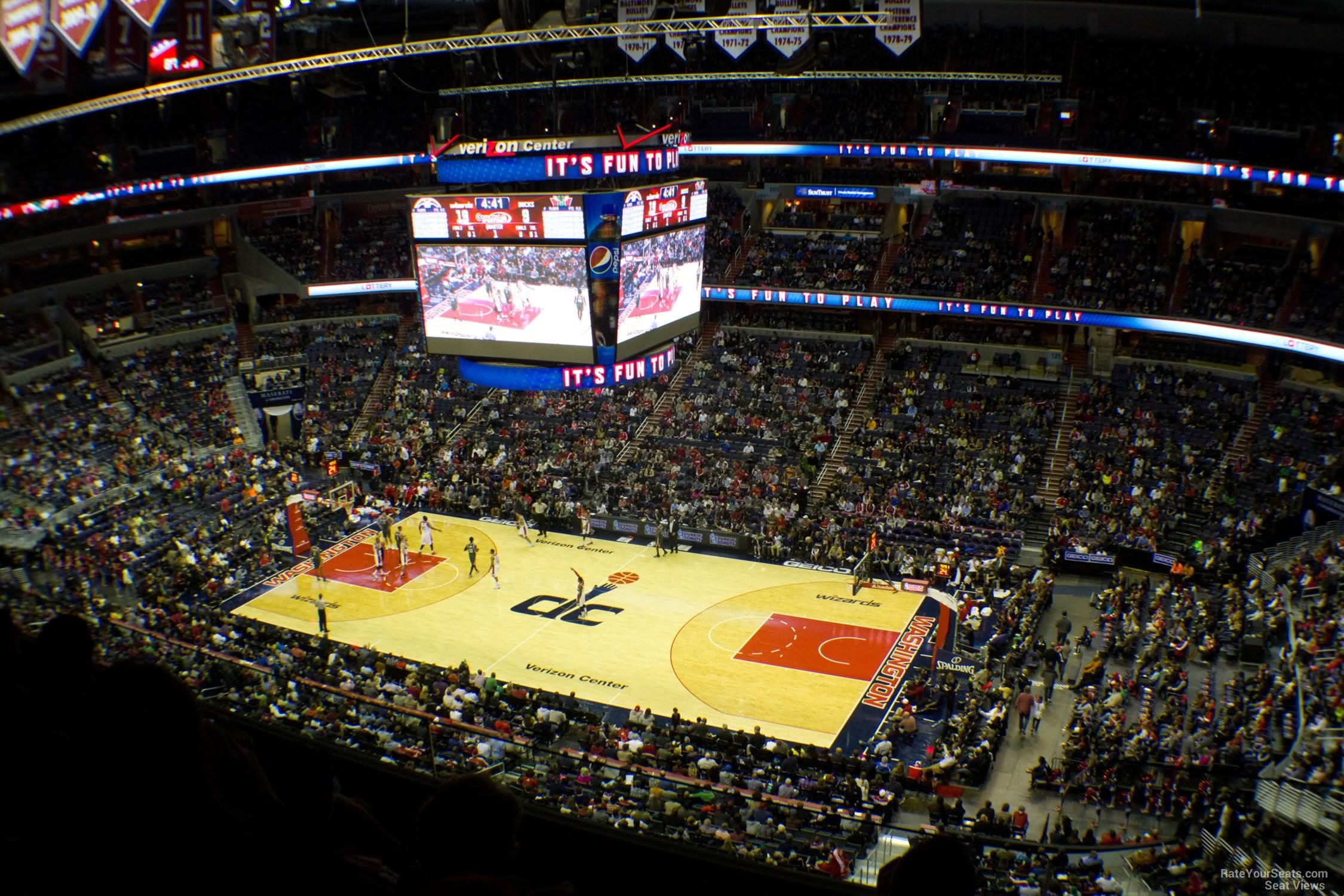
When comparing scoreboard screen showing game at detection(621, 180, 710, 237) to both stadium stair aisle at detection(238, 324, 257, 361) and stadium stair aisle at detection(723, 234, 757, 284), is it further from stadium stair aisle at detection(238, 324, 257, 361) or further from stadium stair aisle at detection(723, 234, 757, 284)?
stadium stair aisle at detection(238, 324, 257, 361)

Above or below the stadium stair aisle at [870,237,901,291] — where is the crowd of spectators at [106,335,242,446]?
below

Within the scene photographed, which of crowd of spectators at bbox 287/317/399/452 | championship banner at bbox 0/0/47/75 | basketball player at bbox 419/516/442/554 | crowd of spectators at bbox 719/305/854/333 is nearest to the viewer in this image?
championship banner at bbox 0/0/47/75

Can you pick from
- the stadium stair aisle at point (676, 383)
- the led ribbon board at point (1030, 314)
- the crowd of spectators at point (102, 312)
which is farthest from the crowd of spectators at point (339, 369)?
the led ribbon board at point (1030, 314)

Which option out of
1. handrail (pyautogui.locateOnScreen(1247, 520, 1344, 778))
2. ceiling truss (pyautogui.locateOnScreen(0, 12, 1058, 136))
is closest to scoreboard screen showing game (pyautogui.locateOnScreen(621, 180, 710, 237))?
ceiling truss (pyautogui.locateOnScreen(0, 12, 1058, 136))

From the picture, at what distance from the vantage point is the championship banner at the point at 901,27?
86.1ft

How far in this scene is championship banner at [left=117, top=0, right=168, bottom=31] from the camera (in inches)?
640

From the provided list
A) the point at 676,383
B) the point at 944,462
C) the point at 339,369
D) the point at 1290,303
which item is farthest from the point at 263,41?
the point at 1290,303

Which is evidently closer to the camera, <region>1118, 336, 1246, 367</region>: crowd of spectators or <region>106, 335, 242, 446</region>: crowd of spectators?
<region>1118, 336, 1246, 367</region>: crowd of spectators

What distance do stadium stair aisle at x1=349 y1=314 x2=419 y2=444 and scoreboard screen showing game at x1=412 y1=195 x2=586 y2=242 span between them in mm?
18847

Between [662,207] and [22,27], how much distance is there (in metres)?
14.8

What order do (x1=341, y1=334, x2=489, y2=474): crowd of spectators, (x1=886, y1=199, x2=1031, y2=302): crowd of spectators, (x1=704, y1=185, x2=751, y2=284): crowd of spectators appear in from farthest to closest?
(x1=704, y1=185, x2=751, y2=284): crowd of spectators → (x1=341, y1=334, x2=489, y2=474): crowd of spectators → (x1=886, y1=199, x2=1031, y2=302): crowd of spectators

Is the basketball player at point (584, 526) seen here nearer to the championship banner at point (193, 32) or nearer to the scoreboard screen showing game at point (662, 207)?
the scoreboard screen showing game at point (662, 207)

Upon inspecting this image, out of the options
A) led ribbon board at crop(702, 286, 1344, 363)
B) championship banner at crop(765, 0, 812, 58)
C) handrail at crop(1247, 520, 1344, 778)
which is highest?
championship banner at crop(765, 0, 812, 58)

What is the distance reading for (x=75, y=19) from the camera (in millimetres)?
15875
